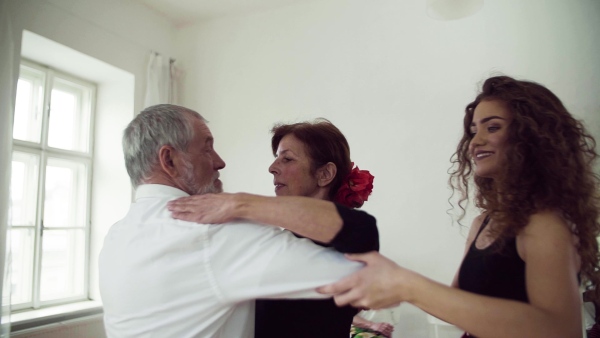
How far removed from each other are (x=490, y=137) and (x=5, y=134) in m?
2.68

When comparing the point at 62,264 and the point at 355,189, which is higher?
the point at 355,189

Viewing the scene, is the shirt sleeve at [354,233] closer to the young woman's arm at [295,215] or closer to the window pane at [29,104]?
the young woman's arm at [295,215]

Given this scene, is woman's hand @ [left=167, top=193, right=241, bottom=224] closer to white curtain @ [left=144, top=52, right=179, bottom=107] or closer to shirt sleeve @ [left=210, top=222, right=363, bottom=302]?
shirt sleeve @ [left=210, top=222, right=363, bottom=302]

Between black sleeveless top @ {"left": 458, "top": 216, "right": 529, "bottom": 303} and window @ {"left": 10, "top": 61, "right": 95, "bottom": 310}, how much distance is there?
3112mm

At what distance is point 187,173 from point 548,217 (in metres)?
0.98

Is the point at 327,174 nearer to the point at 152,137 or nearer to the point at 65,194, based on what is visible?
the point at 152,137

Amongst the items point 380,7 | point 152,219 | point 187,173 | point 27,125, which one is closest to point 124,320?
point 152,219

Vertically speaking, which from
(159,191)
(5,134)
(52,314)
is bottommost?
(52,314)

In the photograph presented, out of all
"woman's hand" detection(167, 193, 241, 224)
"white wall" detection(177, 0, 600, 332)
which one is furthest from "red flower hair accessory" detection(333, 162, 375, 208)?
"white wall" detection(177, 0, 600, 332)

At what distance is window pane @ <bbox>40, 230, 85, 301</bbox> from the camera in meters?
3.35

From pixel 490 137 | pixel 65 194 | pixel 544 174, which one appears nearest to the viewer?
pixel 544 174

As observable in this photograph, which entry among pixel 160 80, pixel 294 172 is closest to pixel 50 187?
pixel 160 80

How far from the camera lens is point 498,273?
1.20 metres

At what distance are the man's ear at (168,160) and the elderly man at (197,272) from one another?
0.27ft
